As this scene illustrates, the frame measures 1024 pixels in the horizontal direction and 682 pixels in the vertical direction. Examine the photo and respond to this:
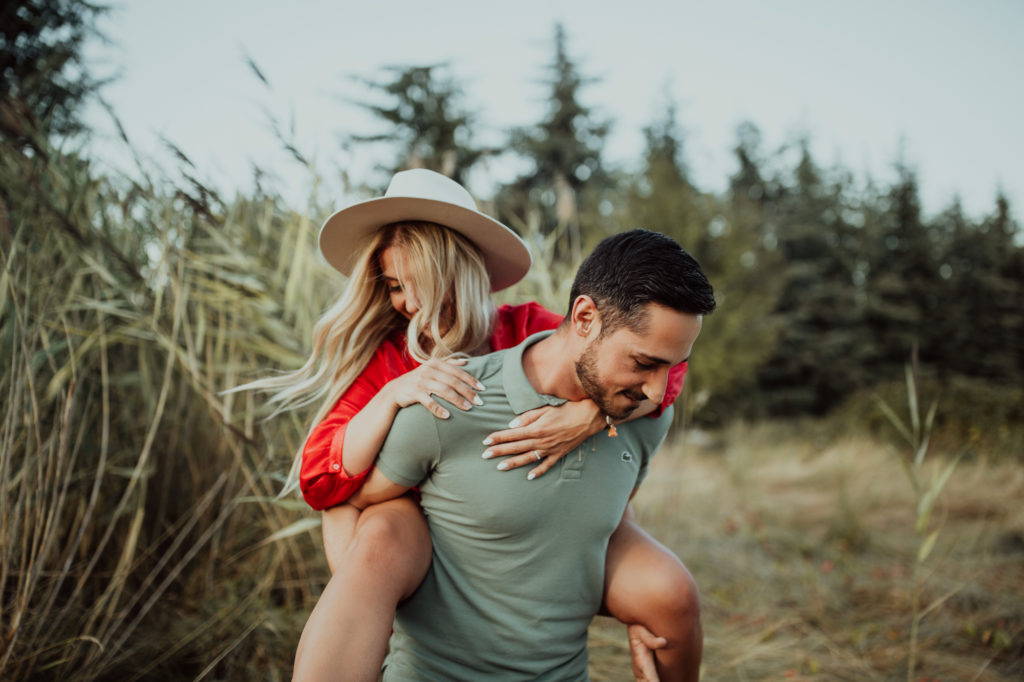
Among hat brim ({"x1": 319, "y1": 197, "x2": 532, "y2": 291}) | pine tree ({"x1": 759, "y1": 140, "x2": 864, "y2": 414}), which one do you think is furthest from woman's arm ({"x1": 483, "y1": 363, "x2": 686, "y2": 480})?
pine tree ({"x1": 759, "y1": 140, "x2": 864, "y2": 414})

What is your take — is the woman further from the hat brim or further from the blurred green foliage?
the blurred green foliage

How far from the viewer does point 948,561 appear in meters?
4.73

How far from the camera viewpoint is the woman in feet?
4.62

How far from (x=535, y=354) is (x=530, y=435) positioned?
0.26 m

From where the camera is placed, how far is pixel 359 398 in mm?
1913

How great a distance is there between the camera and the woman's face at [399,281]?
1952 mm

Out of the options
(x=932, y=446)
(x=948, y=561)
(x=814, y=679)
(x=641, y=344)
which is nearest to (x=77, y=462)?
(x=641, y=344)

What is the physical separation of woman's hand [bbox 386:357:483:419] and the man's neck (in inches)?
6.3

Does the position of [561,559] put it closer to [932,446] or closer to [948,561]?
[948,561]

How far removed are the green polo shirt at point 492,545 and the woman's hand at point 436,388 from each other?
31 mm

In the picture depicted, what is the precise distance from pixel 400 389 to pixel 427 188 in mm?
670

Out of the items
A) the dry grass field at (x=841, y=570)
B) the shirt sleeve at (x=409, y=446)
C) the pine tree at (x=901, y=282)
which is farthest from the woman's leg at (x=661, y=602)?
the pine tree at (x=901, y=282)

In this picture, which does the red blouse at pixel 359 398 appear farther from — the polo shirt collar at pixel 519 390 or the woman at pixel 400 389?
the polo shirt collar at pixel 519 390

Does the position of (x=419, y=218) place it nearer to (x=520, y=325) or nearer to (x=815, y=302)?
(x=520, y=325)
